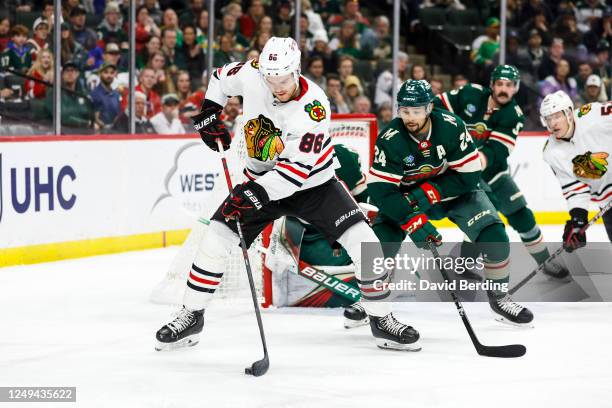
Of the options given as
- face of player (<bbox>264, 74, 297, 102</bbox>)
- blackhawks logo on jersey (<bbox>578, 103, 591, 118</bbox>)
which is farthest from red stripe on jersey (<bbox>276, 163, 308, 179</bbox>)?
blackhawks logo on jersey (<bbox>578, 103, 591, 118</bbox>)

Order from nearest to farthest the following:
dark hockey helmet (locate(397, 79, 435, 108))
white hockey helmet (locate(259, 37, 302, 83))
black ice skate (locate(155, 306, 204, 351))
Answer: white hockey helmet (locate(259, 37, 302, 83)) → black ice skate (locate(155, 306, 204, 351)) → dark hockey helmet (locate(397, 79, 435, 108))

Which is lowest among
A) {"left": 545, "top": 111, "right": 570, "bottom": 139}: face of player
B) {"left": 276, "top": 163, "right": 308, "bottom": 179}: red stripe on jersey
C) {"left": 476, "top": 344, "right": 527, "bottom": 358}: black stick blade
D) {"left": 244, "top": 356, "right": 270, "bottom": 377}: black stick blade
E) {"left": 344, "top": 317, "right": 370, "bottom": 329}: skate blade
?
{"left": 344, "top": 317, "right": 370, "bottom": 329}: skate blade

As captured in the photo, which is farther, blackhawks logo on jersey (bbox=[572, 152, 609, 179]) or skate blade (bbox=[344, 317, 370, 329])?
blackhawks logo on jersey (bbox=[572, 152, 609, 179])

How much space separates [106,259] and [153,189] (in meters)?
0.72

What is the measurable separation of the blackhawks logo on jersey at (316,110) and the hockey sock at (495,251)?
1.18 meters

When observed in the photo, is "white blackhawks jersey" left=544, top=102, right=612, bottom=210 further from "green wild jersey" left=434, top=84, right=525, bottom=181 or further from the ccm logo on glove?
the ccm logo on glove

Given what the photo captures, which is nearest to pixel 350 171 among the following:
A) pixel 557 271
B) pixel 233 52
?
pixel 557 271

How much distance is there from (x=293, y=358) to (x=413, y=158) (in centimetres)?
108

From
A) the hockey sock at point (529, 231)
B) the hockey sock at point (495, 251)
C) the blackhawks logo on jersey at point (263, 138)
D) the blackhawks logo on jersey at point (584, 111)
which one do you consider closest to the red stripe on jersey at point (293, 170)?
the blackhawks logo on jersey at point (263, 138)

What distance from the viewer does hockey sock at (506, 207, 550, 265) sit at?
591 centimetres

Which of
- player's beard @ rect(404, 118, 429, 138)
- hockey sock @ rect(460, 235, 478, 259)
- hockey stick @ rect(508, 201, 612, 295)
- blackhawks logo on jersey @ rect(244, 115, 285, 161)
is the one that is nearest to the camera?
blackhawks logo on jersey @ rect(244, 115, 285, 161)

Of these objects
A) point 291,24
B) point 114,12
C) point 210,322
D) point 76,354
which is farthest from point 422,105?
point 291,24

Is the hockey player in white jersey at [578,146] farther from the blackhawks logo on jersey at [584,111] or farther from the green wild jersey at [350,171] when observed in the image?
the green wild jersey at [350,171]

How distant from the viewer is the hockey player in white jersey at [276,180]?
3.93 metres
